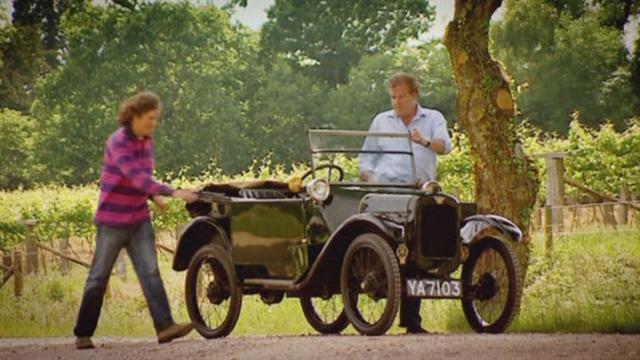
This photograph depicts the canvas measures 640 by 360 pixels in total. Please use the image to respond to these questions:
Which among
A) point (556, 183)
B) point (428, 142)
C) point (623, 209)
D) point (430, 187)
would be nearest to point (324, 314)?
point (428, 142)

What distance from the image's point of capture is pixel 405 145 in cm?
917

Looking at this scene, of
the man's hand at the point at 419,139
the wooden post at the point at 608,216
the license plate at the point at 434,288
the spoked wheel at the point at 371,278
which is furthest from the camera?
the wooden post at the point at 608,216

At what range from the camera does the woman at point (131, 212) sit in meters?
8.39

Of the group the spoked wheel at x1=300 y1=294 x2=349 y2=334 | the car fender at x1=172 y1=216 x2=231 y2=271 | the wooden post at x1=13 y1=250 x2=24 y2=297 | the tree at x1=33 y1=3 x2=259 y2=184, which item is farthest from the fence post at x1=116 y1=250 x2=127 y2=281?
the tree at x1=33 y1=3 x2=259 y2=184

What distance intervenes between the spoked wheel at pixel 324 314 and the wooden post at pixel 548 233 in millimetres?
4432

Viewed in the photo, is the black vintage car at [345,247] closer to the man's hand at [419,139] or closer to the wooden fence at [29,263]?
the man's hand at [419,139]

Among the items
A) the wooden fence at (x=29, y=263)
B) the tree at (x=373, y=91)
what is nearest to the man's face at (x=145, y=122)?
the wooden fence at (x=29, y=263)

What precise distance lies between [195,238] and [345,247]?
5.23 feet

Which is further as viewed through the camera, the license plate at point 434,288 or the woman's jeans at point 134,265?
the woman's jeans at point 134,265

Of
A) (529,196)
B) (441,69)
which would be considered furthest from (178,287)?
Answer: (441,69)

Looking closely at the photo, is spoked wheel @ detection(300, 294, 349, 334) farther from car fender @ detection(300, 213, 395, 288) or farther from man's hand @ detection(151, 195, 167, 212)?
man's hand @ detection(151, 195, 167, 212)

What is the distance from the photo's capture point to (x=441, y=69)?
4331 cm

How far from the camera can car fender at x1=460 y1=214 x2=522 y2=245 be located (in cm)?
864

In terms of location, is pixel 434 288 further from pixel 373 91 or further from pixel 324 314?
pixel 373 91
